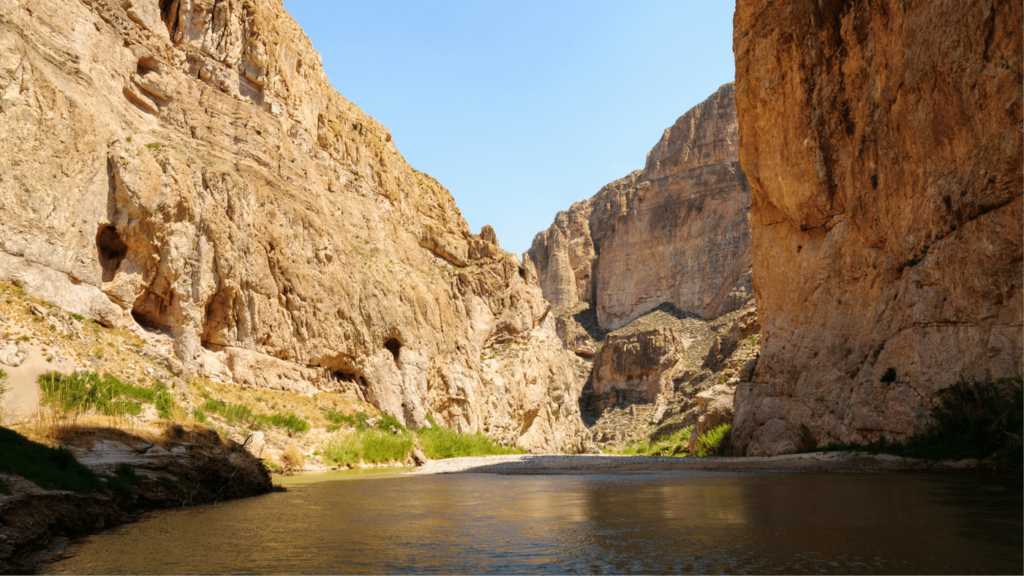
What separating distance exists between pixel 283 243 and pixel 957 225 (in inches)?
1028

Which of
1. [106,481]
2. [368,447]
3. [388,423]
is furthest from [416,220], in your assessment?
[106,481]

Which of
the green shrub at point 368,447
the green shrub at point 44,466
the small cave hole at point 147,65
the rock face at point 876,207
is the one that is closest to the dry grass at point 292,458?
the green shrub at point 368,447

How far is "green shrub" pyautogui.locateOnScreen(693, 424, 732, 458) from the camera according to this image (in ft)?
66.9

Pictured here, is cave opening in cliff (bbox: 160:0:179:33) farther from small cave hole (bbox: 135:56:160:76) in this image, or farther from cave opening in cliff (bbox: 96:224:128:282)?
cave opening in cliff (bbox: 96:224:128:282)

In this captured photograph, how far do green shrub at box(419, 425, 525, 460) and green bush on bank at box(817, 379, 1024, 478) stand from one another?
803 inches

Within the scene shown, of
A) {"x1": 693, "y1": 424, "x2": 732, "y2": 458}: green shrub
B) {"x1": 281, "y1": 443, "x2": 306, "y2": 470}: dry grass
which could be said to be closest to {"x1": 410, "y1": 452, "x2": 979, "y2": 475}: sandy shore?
{"x1": 693, "y1": 424, "x2": 732, "y2": 458}: green shrub

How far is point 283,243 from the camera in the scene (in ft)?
95.6

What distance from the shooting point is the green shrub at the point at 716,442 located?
66.9 ft

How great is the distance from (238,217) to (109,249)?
5.85m

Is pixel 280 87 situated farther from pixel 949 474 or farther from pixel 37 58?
pixel 949 474

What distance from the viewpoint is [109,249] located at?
2183cm

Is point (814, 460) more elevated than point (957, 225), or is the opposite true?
point (957, 225)

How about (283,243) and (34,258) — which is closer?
(34,258)

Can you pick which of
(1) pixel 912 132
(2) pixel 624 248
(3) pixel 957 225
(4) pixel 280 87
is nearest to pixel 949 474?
(3) pixel 957 225
